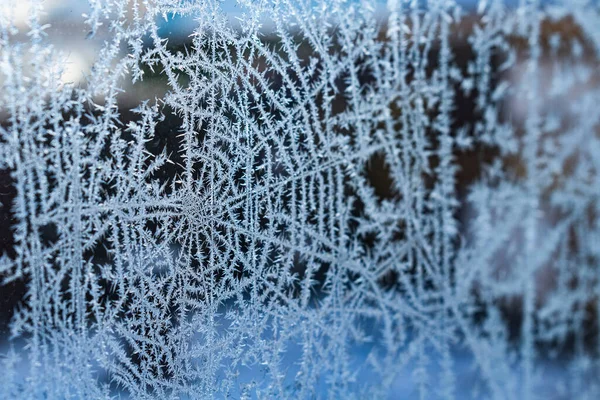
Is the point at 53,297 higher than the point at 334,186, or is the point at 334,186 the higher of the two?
the point at 334,186

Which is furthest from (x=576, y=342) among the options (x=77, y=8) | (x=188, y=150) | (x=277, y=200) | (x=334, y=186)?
(x=77, y=8)

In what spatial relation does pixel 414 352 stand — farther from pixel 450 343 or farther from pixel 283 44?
pixel 283 44

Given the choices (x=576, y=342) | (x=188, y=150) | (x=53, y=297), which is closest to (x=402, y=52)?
(x=576, y=342)

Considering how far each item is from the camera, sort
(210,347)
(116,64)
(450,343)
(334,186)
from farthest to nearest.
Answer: (116,64)
(210,347)
(334,186)
(450,343)

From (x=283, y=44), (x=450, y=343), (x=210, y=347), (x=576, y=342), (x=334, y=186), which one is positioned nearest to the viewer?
(x=576, y=342)

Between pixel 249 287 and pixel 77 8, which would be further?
pixel 77 8

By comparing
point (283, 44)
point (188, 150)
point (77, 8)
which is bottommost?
point (188, 150)
